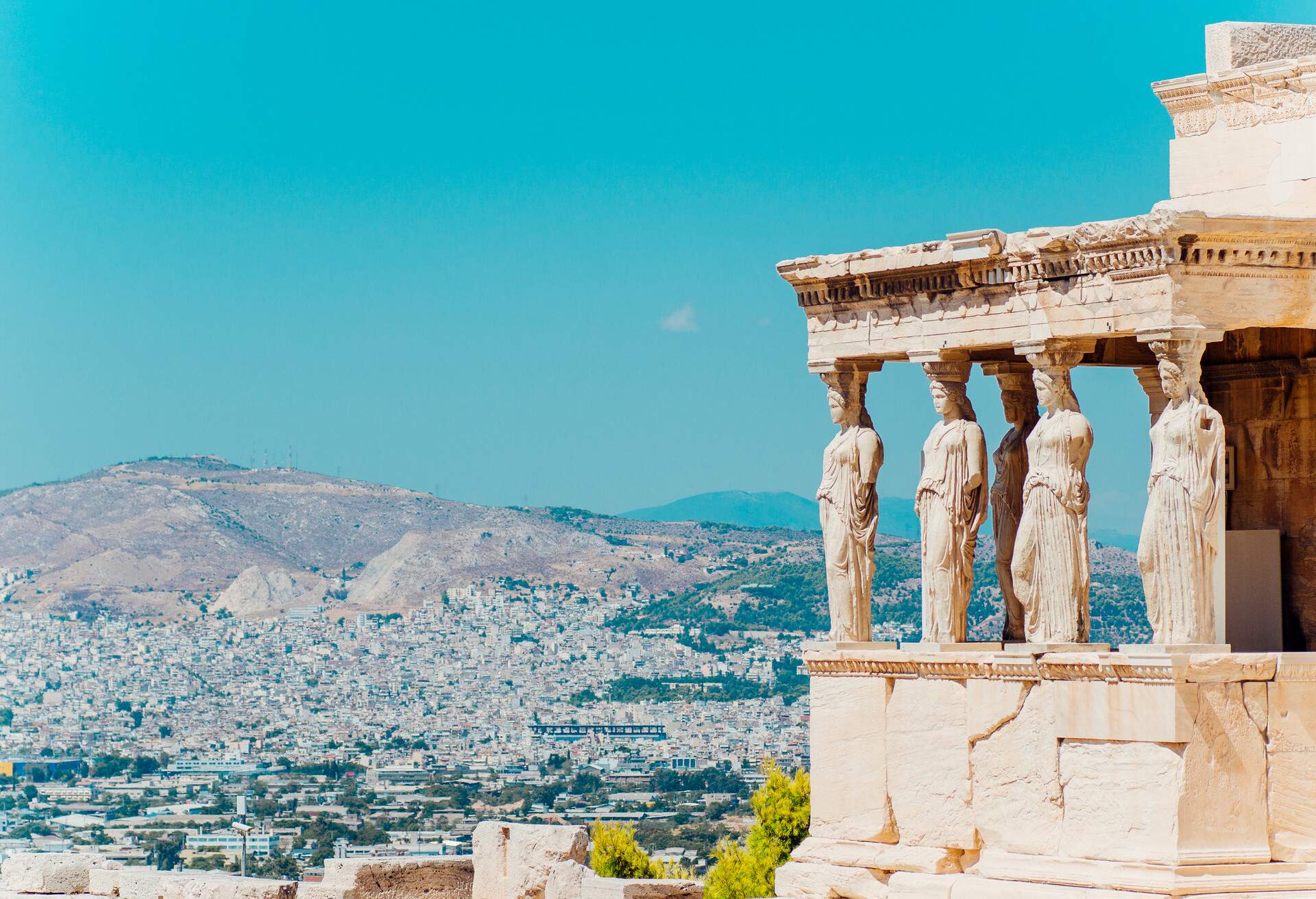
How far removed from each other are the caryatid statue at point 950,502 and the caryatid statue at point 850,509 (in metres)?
0.63

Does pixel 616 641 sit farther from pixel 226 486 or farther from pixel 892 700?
pixel 892 700

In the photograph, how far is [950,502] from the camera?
1605cm

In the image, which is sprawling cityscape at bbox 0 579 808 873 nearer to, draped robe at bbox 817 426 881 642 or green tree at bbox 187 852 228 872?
green tree at bbox 187 852 228 872

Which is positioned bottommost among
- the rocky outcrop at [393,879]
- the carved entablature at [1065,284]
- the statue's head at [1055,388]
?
the rocky outcrop at [393,879]

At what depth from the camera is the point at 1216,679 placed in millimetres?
14469

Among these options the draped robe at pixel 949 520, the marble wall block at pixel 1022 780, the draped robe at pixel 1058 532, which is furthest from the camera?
the draped robe at pixel 949 520

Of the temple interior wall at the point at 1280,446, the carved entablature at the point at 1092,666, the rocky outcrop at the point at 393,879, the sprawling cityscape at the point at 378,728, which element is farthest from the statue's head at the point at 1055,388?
the sprawling cityscape at the point at 378,728

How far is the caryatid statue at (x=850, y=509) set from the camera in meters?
16.7

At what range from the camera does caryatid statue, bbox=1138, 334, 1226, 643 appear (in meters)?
14.6

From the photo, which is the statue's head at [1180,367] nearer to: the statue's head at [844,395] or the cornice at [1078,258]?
the cornice at [1078,258]

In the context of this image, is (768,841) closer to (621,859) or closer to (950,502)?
(621,859)

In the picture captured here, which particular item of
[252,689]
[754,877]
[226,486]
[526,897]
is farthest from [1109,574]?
[226,486]

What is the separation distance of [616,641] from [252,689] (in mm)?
21150

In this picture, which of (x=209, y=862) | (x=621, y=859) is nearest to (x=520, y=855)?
(x=621, y=859)
